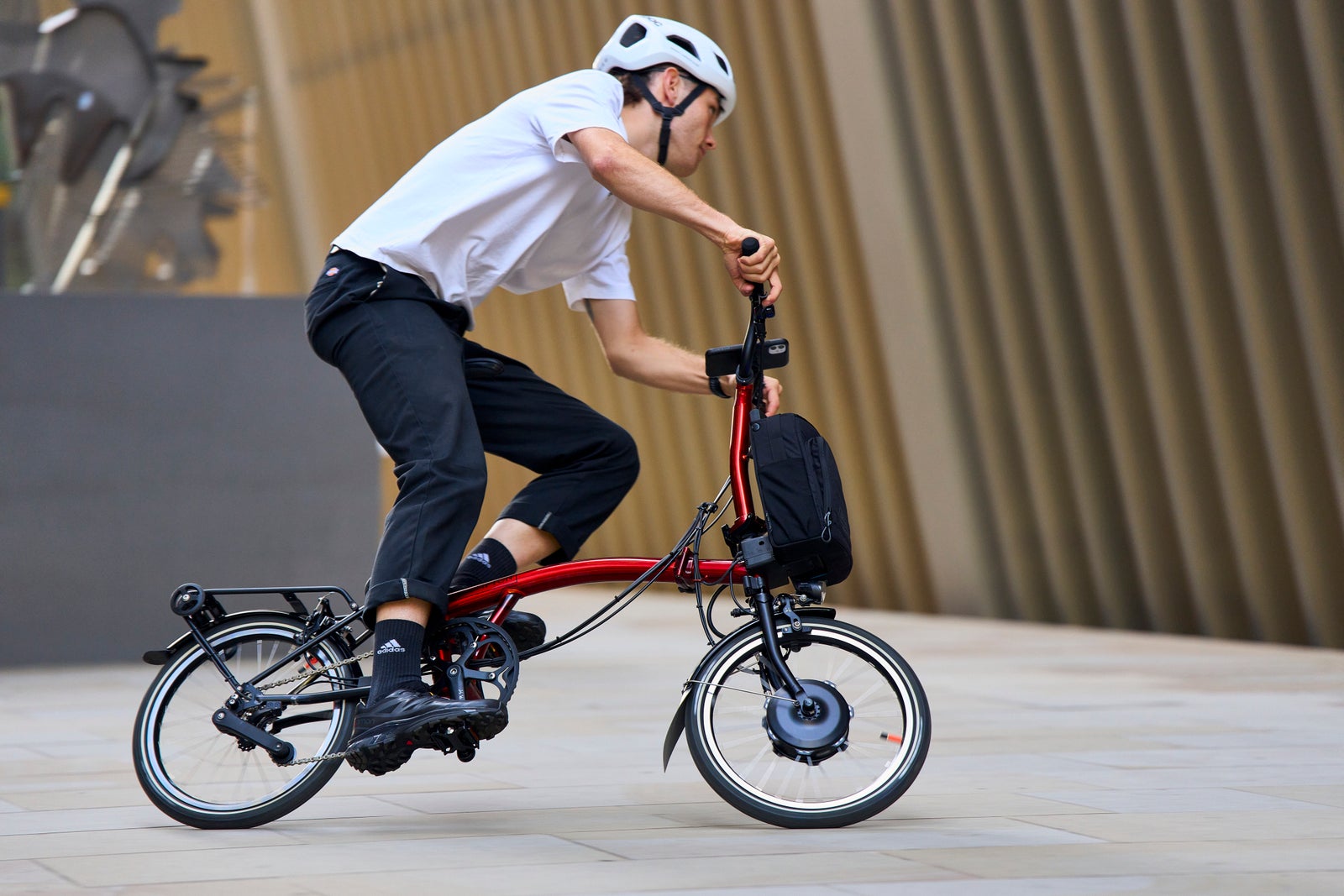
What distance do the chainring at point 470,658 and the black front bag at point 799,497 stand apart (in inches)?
26.9

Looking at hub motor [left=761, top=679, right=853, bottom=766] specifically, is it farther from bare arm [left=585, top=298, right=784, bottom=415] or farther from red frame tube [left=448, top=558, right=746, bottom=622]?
bare arm [left=585, top=298, right=784, bottom=415]

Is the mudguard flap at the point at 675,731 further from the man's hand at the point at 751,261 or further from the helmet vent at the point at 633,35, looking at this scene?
the helmet vent at the point at 633,35

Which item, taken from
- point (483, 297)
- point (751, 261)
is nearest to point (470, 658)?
point (483, 297)

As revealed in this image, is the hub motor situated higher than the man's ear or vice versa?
the man's ear

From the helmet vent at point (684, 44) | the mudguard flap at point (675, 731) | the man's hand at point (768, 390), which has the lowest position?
the mudguard flap at point (675, 731)

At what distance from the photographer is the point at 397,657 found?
4.03 meters

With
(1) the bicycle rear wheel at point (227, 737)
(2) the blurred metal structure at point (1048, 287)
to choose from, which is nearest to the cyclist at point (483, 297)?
(1) the bicycle rear wheel at point (227, 737)

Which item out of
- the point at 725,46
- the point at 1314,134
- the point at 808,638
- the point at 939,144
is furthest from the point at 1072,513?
the point at 808,638

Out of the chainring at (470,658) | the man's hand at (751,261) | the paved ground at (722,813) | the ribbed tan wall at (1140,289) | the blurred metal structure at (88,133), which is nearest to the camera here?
the paved ground at (722,813)

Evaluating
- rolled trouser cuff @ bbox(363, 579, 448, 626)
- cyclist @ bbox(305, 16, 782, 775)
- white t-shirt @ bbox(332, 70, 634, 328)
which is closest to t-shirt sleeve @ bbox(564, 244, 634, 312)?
cyclist @ bbox(305, 16, 782, 775)

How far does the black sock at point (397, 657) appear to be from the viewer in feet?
13.2

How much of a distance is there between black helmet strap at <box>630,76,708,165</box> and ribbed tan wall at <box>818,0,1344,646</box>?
15.2 ft

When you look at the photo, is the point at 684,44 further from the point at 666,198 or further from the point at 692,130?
the point at 666,198

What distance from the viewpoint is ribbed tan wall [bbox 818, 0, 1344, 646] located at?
8.34m
